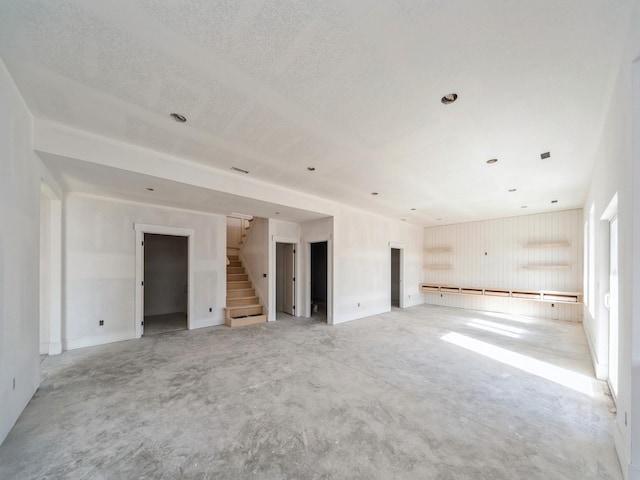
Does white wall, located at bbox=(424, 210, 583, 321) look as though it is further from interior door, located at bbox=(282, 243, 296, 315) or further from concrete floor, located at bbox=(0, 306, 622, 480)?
interior door, located at bbox=(282, 243, 296, 315)

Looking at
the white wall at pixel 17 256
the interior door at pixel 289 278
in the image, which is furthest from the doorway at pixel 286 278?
the white wall at pixel 17 256

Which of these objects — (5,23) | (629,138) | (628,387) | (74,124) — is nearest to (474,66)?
(629,138)

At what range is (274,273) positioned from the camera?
666 centimetres

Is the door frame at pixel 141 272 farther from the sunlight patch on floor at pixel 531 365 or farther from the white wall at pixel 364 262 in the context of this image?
the sunlight patch on floor at pixel 531 365

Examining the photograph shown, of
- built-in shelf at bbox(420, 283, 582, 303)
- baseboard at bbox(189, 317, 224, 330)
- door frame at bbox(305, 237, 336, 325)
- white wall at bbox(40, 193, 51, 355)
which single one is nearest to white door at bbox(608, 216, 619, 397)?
built-in shelf at bbox(420, 283, 582, 303)

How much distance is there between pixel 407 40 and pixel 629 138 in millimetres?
1659

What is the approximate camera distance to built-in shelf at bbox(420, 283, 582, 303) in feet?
21.7

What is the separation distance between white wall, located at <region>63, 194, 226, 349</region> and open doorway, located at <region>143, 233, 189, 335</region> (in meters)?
2.05

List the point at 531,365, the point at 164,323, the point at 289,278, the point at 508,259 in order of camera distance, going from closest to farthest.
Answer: the point at 531,365, the point at 164,323, the point at 289,278, the point at 508,259

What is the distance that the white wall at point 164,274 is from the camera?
7.30 meters

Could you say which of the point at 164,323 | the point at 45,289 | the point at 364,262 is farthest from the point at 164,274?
the point at 364,262

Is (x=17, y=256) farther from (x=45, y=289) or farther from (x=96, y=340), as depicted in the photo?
(x=96, y=340)

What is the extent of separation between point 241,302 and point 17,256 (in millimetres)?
4555

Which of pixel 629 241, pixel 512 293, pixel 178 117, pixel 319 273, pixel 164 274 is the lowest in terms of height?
pixel 512 293
